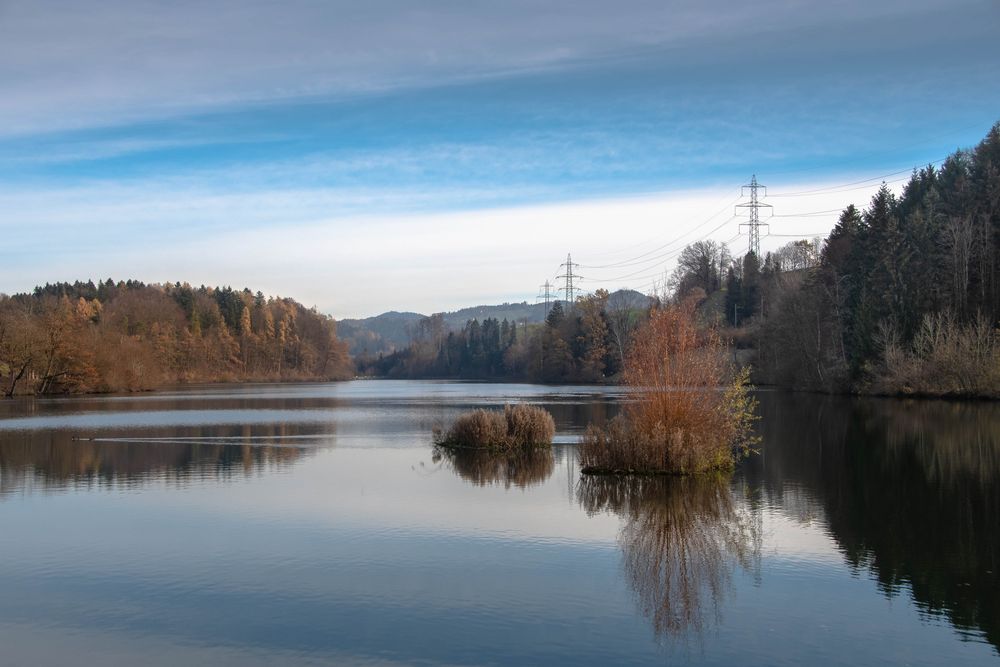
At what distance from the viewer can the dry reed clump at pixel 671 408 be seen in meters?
20.2

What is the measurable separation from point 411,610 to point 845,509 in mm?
9999

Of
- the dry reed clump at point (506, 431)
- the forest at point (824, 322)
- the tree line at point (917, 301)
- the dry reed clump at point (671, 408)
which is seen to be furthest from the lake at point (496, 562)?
the tree line at point (917, 301)

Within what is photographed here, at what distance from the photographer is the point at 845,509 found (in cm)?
1639

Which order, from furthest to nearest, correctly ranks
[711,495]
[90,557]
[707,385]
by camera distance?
1. [707,385]
2. [711,495]
3. [90,557]

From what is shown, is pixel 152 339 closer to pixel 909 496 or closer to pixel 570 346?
pixel 570 346

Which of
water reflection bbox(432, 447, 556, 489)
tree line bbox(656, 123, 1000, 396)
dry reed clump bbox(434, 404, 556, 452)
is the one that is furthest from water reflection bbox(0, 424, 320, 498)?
tree line bbox(656, 123, 1000, 396)

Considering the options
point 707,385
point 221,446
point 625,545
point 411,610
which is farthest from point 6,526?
point 707,385

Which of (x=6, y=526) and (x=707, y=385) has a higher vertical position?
(x=707, y=385)

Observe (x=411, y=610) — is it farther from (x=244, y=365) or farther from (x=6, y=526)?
(x=244, y=365)

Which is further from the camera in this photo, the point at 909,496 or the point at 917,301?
the point at 917,301

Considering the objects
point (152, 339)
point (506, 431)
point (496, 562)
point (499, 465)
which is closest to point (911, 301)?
point (506, 431)

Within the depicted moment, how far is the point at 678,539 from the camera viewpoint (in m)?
13.9

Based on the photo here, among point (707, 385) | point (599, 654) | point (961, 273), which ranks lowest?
point (599, 654)

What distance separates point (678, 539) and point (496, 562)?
3.30 meters
